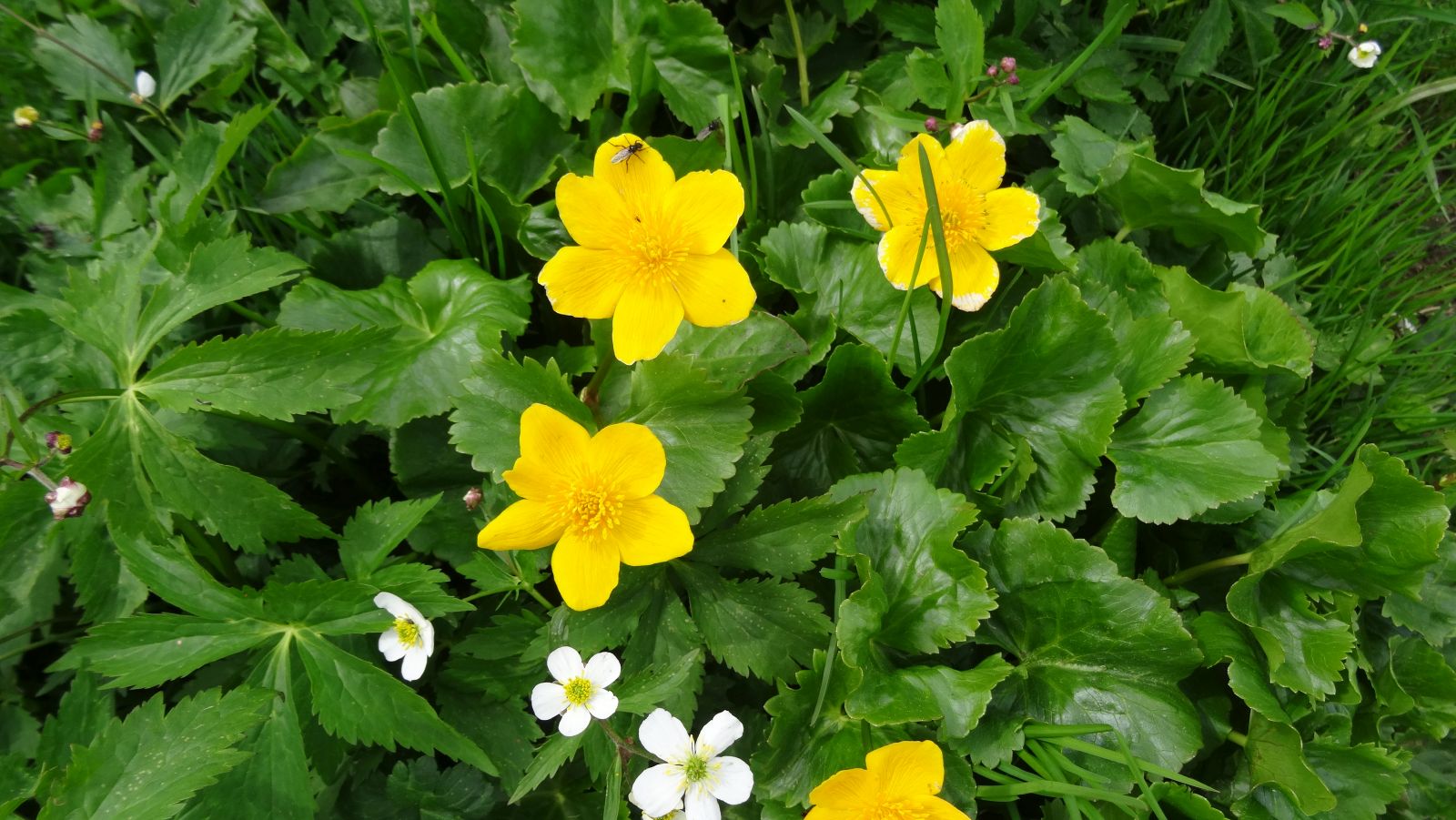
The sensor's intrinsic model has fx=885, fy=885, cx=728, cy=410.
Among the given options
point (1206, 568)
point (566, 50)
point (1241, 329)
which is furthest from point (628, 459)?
point (1241, 329)

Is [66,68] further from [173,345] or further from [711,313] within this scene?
[711,313]

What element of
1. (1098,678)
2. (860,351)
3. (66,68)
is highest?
(66,68)

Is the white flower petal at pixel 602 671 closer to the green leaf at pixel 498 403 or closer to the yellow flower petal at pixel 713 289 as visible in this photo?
the green leaf at pixel 498 403

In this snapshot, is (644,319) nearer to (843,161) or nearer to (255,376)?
(843,161)

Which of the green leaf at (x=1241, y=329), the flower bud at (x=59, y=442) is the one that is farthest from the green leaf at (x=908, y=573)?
the flower bud at (x=59, y=442)

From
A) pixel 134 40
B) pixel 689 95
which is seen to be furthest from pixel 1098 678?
pixel 134 40

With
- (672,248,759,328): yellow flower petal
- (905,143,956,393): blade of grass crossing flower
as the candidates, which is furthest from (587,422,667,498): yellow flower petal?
(905,143,956,393): blade of grass crossing flower
